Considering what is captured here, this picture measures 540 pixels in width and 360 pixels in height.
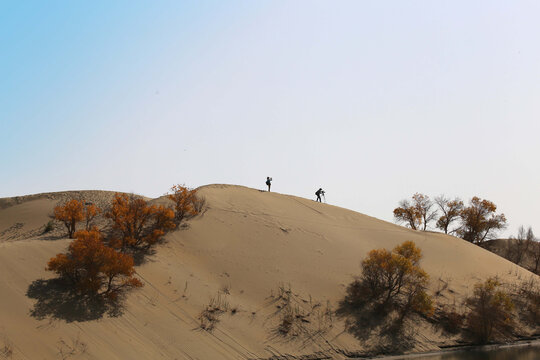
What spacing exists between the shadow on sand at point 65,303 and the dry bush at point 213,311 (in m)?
3.78

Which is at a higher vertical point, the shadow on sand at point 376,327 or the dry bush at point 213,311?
the shadow on sand at point 376,327

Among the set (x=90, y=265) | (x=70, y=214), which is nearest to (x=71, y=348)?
(x=90, y=265)

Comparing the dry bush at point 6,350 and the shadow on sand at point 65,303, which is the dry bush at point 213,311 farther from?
the dry bush at point 6,350

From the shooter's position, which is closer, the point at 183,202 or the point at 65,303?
the point at 65,303

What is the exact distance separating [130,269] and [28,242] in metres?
6.03

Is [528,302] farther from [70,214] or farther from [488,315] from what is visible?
[70,214]

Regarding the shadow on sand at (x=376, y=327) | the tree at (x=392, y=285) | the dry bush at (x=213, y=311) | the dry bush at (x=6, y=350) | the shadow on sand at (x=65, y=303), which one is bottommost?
the dry bush at (x=6, y=350)

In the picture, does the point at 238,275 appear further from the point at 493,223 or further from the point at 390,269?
the point at 493,223

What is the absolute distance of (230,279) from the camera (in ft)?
85.9

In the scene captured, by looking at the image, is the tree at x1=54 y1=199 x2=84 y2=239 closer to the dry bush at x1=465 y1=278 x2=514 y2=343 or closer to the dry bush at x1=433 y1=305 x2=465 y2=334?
the dry bush at x1=433 y1=305 x2=465 y2=334

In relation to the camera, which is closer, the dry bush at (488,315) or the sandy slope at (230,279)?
the sandy slope at (230,279)

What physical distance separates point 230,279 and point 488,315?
46.7 feet

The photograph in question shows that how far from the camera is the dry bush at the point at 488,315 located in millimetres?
26656

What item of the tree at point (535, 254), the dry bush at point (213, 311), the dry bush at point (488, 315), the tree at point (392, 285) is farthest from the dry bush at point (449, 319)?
the tree at point (535, 254)
